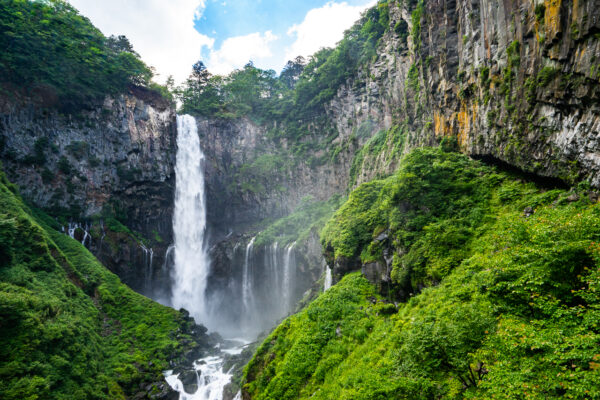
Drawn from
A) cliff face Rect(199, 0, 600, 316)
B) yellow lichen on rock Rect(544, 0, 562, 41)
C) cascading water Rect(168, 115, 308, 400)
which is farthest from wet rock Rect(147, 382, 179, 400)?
yellow lichen on rock Rect(544, 0, 562, 41)

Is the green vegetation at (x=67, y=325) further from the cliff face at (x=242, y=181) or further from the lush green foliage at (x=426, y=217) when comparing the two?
the cliff face at (x=242, y=181)

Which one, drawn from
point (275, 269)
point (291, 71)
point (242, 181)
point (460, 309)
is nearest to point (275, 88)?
point (291, 71)

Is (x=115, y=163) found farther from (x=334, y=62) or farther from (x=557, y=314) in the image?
(x=557, y=314)

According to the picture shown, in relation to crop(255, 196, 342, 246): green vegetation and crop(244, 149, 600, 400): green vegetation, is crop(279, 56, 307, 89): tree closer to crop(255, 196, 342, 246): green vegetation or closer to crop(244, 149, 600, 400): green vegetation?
crop(255, 196, 342, 246): green vegetation

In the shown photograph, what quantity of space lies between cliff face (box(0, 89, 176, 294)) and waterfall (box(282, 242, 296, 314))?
14782 mm

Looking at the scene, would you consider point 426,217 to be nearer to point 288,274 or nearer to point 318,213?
point 288,274

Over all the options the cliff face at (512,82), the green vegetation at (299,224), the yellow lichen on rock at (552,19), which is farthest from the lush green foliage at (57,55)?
the yellow lichen on rock at (552,19)

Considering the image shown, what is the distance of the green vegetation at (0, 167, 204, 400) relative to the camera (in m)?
12.4

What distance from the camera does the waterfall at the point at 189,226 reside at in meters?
34.0

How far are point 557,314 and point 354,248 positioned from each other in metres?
9.62

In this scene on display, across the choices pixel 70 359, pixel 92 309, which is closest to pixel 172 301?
pixel 92 309

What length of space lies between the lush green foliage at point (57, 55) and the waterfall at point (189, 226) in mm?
9267

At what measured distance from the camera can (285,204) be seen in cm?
4075

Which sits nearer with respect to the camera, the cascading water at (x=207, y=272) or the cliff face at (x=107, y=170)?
the cliff face at (x=107, y=170)
